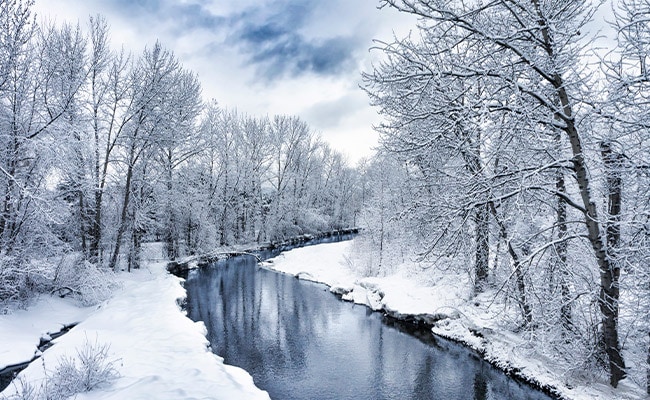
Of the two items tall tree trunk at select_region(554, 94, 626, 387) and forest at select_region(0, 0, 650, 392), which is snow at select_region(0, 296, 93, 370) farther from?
tall tree trunk at select_region(554, 94, 626, 387)

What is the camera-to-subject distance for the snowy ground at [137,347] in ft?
19.5

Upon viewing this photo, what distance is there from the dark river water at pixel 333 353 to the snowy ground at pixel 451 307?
1.66 ft

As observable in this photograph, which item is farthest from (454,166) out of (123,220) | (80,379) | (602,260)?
(123,220)

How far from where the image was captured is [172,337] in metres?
8.98

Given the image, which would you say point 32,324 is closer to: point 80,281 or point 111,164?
point 80,281

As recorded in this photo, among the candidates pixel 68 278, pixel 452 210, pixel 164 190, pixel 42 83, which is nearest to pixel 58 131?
pixel 42 83

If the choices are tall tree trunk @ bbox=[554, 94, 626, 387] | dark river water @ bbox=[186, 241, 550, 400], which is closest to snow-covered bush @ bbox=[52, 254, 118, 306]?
dark river water @ bbox=[186, 241, 550, 400]

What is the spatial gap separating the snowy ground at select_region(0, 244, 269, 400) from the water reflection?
1.51 meters

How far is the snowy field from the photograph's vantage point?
6.19 metres

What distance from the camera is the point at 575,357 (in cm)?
777

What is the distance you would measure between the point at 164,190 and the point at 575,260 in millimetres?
22722

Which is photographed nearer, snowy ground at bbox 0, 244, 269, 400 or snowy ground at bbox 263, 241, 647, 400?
snowy ground at bbox 0, 244, 269, 400

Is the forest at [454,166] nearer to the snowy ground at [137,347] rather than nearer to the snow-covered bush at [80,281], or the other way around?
the snow-covered bush at [80,281]

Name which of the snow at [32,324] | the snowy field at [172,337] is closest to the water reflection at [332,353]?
the snowy field at [172,337]
